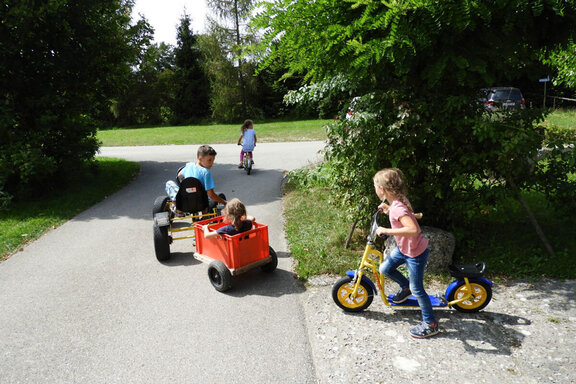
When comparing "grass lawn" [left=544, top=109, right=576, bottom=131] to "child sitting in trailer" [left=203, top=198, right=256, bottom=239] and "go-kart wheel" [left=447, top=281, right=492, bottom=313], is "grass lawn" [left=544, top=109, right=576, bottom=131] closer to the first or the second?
"go-kart wheel" [left=447, top=281, right=492, bottom=313]

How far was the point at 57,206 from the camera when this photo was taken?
9102 mm

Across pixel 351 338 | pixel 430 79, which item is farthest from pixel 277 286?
pixel 430 79

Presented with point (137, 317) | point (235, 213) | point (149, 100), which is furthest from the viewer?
point (149, 100)

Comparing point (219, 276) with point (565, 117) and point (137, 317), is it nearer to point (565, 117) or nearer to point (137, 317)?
point (137, 317)

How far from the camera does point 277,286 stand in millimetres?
4949

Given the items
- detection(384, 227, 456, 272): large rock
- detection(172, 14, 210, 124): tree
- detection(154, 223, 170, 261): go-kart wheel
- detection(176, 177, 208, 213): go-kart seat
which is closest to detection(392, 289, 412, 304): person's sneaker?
detection(384, 227, 456, 272): large rock

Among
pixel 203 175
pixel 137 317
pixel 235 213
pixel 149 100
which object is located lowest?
pixel 137 317

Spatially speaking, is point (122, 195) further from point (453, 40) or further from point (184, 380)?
point (453, 40)

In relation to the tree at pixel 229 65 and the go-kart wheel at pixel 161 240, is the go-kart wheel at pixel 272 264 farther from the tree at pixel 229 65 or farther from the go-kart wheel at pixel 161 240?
the tree at pixel 229 65

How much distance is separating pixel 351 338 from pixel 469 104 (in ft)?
10.5

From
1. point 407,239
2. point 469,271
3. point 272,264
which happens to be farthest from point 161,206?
point 469,271

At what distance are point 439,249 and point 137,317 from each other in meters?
3.71

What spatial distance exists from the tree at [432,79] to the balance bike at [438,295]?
1168 mm

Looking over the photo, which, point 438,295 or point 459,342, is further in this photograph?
point 438,295
